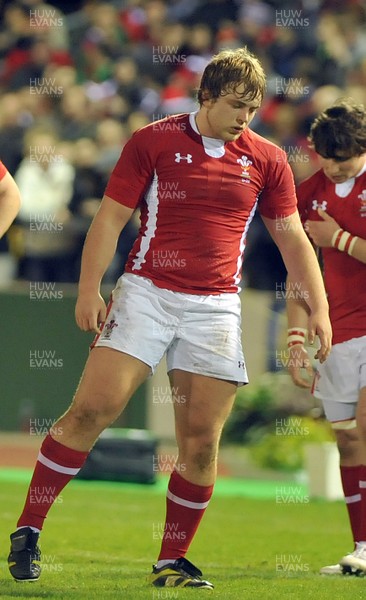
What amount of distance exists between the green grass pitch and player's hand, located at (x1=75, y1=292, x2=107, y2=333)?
3.89 ft

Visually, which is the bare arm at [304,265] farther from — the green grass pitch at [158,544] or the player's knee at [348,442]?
the green grass pitch at [158,544]

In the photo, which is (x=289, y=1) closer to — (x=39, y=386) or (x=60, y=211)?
(x=60, y=211)

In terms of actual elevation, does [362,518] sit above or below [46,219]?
above

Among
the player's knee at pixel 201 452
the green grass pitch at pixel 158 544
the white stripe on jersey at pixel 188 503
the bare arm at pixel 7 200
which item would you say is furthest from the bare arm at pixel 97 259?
the green grass pitch at pixel 158 544

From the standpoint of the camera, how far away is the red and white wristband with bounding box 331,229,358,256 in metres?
7.21

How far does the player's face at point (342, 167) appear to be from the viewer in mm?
7246

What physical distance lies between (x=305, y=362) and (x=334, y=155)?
1081mm

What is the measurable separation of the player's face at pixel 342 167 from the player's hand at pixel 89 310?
5.62ft

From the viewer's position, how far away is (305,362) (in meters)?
7.16

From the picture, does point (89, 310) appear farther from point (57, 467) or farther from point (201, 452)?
point (201, 452)

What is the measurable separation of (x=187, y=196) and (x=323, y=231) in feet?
3.99

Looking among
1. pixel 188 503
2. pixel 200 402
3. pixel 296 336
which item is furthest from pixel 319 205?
pixel 188 503

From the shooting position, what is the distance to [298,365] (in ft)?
23.4

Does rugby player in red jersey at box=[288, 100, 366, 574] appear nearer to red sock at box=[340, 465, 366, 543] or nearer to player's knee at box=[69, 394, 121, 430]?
red sock at box=[340, 465, 366, 543]
